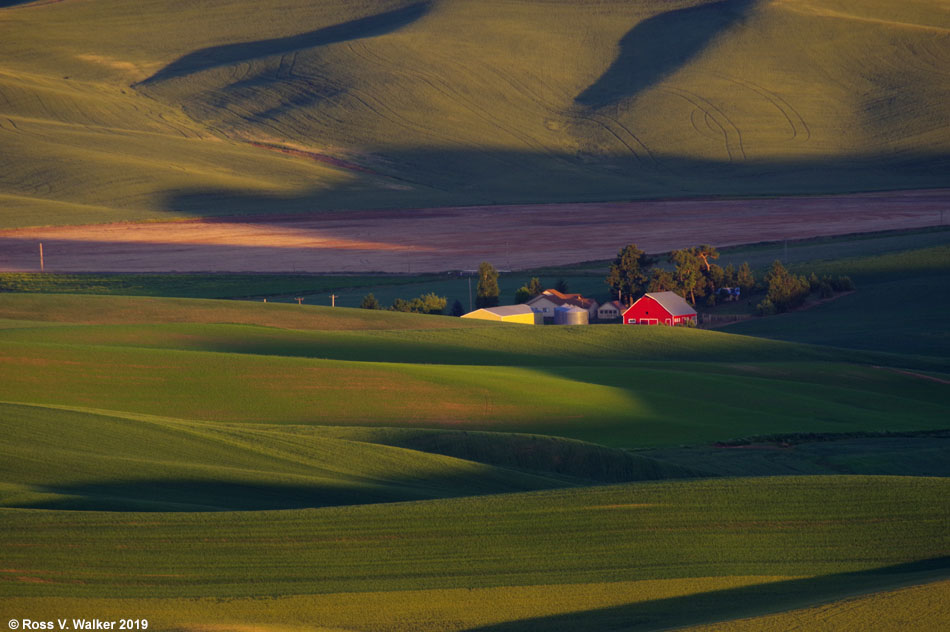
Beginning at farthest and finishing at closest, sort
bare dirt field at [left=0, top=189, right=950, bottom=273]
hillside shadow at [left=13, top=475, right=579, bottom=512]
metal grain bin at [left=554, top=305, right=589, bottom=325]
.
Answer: bare dirt field at [left=0, top=189, right=950, bottom=273], metal grain bin at [left=554, top=305, right=589, bottom=325], hillside shadow at [left=13, top=475, right=579, bottom=512]

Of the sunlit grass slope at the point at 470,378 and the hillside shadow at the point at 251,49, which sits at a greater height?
the hillside shadow at the point at 251,49

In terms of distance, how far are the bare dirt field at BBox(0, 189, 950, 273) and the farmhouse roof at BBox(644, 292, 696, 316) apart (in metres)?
18.3

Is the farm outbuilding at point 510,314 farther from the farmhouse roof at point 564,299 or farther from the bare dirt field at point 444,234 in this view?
the bare dirt field at point 444,234

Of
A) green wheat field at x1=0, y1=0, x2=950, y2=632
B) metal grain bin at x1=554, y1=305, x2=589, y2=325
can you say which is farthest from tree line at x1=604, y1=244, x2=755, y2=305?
metal grain bin at x1=554, y1=305, x2=589, y2=325

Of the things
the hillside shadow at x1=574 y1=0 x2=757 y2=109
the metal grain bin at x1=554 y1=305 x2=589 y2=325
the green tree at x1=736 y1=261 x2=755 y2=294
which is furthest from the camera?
the hillside shadow at x1=574 y1=0 x2=757 y2=109

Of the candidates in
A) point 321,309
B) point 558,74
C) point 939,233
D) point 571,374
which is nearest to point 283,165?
point 558,74

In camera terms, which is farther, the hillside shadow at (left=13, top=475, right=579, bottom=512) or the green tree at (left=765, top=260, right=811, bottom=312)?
the green tree at (left=765, top=260, right=811, bottom=312)

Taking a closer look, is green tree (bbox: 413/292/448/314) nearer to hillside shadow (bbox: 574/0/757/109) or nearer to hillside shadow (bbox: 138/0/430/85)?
hillside shadow (bbox: 574/0/757/109)

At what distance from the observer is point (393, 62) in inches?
6806

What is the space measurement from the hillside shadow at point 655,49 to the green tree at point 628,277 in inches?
3932

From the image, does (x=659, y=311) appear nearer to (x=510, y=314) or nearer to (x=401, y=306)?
(x=510, y=314)

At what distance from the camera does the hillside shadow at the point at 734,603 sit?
513 inches

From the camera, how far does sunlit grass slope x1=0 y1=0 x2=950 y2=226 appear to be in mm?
128500
